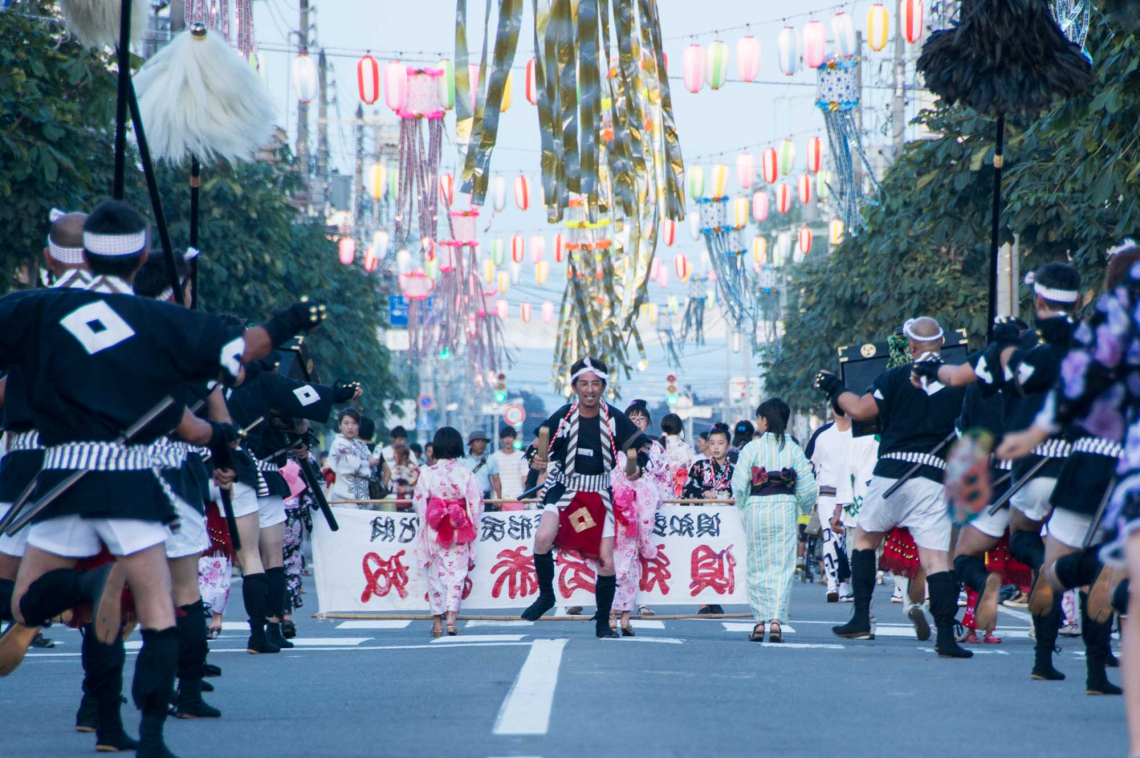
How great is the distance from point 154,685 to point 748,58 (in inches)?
863

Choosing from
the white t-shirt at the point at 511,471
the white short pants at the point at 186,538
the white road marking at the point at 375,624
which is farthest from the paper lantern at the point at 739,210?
the white short pants at the point at 186,538

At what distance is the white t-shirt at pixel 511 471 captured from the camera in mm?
22062

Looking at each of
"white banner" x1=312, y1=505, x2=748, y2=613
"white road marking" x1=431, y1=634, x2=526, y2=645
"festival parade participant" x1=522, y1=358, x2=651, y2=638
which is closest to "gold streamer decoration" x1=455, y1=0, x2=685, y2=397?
"white road marking" x1=431, y1=634, x2=526, y2=645

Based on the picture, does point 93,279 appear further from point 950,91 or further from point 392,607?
point 392,607

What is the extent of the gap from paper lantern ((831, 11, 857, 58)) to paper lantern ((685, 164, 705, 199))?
7407mm

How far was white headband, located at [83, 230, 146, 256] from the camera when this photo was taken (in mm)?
5977

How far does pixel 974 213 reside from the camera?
62.0 feet

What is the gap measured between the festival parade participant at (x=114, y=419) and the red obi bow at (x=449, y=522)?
6792 mm

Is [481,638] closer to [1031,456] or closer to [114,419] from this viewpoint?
[1031,456]

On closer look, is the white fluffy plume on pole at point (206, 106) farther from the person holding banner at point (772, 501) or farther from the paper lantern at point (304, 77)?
the paper lantern at point (304, 77)

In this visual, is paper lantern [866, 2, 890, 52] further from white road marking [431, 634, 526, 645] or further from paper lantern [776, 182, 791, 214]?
white road marking [431, 634, 526, 645]

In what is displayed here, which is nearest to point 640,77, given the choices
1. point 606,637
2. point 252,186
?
point 606,637

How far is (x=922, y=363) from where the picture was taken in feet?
29.2

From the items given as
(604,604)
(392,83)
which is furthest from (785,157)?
(604,604)
